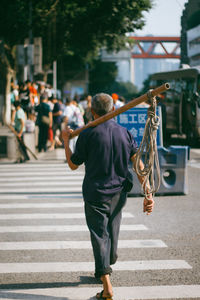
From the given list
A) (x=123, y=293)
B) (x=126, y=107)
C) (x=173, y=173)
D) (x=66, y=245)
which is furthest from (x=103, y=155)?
(x=173, y=173)

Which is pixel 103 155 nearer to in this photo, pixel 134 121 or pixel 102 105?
pixel 102 105

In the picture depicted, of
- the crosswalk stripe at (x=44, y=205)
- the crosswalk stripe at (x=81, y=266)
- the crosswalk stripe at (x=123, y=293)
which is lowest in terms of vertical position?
the crosswalk stripe at (x=44, y=205)

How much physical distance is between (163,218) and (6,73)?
1894 centimetres

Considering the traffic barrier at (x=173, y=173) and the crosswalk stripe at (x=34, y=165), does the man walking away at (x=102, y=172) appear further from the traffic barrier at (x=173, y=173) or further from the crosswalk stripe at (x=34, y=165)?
the crosswalk stripe at (x=34, y=165)

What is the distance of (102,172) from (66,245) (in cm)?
212

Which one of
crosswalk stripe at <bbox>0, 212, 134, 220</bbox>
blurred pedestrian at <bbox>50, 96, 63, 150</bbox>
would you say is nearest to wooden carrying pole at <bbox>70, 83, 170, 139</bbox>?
crosswalk stripe at <bbox>0, 212, 134, 220</bbox>

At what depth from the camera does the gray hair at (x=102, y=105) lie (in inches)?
184

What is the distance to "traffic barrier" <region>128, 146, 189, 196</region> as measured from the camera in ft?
33.9

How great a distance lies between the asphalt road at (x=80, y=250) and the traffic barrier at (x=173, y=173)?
161 mm

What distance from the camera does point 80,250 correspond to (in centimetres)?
632

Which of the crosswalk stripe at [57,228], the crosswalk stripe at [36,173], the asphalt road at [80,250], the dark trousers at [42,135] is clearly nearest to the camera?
the asphalt road at [80,250]

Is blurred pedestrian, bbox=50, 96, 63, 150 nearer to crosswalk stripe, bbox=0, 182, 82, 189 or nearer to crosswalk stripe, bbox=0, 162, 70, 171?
crosswalk stripe, bbox=0, 162, 70, 171

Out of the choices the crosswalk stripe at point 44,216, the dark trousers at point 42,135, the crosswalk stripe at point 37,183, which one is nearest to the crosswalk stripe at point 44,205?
Answer: the crosswalk stripe at point 44,216

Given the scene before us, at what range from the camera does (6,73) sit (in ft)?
85.2
